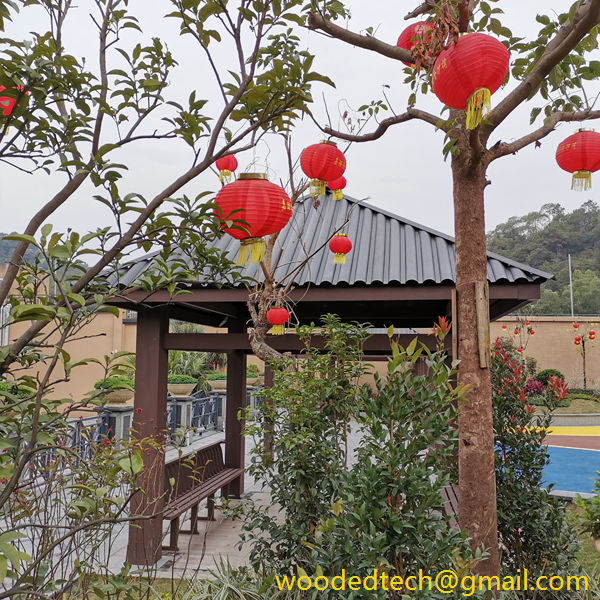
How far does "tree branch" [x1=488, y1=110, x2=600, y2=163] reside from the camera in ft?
9.97

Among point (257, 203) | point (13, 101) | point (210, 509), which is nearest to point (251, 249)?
point (257, 203)

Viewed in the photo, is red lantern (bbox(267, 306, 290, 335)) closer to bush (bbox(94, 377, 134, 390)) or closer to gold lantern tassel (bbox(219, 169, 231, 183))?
bush (bbox(94, 377, 134, 390))

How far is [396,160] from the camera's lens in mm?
32438

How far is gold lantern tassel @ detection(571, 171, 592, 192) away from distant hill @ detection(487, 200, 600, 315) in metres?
36.4

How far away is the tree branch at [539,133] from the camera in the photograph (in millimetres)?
3039

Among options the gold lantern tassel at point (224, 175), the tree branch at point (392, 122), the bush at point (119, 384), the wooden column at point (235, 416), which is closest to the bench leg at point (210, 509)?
the wooden column at point (235, 416)

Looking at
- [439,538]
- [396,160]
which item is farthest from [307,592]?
[396,160]

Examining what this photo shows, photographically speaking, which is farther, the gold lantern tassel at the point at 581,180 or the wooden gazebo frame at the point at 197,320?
the wooden gazebo frame at the point at 197,320

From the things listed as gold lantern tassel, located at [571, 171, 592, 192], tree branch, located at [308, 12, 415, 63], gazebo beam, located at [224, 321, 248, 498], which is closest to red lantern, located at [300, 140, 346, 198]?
tree branch, located at [308, 12, 415, 63]

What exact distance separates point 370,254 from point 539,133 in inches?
101

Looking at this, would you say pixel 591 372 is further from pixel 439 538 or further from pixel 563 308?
pixel 439 538

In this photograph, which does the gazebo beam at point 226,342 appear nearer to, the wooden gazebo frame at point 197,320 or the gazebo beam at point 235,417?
the wooden gazebo frame at point 197,320

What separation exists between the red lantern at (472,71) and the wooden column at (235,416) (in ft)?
19.4

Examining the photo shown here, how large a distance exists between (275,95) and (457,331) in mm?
1746
